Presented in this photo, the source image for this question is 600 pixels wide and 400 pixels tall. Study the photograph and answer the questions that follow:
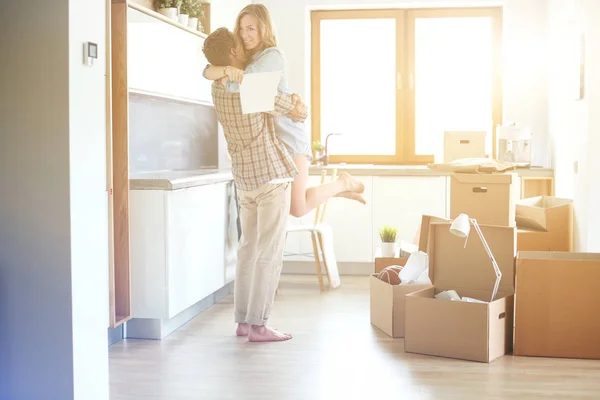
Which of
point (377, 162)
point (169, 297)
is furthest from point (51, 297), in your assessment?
point (377, 162)

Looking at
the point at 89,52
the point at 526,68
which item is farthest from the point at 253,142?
the point at 526,68

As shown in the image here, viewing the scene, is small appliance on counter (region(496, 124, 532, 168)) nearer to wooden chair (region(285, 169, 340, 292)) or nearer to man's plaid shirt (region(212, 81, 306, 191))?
wooden chair (region(285, 169, 340, 292))

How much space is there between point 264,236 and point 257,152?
417mm

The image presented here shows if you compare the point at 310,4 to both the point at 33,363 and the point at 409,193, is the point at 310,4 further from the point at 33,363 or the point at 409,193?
the point at 33,363

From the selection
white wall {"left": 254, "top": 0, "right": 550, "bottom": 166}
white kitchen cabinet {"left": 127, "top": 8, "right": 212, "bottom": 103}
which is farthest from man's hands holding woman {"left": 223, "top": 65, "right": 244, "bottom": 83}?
white wall {"left": 254, "top": 0, "right": 550, "bottom": 166}

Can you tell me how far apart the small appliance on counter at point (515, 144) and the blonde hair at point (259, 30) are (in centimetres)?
276

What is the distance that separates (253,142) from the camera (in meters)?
4.01

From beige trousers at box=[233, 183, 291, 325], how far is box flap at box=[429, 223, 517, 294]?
75cm

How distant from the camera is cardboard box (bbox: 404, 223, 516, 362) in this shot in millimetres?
3732

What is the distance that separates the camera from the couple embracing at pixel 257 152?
3926 mm

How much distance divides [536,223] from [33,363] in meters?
3.55

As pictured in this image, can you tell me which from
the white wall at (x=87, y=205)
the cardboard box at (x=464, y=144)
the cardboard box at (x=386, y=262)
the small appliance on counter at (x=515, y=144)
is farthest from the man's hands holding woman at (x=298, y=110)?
the small appliance on counter at (x=515, y=144)

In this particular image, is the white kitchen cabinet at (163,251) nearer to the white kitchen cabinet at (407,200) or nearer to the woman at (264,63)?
the woman at (264,63)

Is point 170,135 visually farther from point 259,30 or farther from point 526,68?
point 526,68
